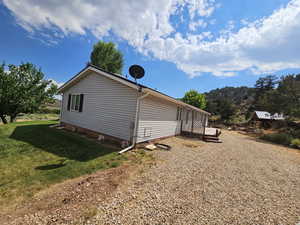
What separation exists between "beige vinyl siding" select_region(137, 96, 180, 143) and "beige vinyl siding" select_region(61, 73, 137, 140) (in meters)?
0.64

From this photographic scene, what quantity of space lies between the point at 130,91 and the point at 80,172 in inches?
162

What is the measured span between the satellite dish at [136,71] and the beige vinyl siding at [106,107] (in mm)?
982

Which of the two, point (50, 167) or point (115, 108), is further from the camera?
point (115, 108)

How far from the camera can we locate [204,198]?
3.04 meters

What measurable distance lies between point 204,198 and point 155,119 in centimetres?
524

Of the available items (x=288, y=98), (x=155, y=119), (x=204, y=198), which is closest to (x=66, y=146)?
(x=155, y=119)

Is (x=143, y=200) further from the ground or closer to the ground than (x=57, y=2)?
closer to the ground

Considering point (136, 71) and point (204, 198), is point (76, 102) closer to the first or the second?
point (136, 71)

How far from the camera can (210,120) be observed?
3178cm

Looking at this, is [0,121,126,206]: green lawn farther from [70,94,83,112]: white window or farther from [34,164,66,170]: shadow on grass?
[70,94,83,112]: white window

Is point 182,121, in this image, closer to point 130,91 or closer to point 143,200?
point 130,91

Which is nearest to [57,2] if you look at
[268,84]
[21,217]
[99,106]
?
[99,106]

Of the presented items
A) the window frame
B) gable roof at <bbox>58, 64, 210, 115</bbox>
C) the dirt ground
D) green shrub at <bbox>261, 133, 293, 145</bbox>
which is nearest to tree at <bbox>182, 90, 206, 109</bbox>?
green shrub at <bbox>261, 133, 293, 145</bbox>

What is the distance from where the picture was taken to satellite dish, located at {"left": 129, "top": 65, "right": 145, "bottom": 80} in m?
7.25
